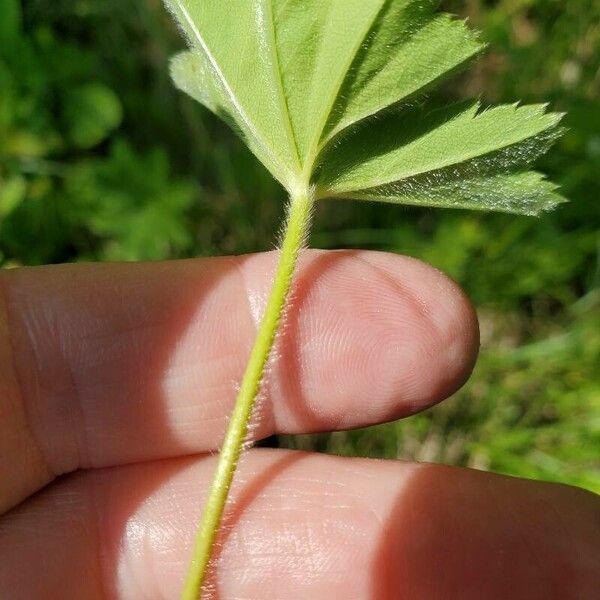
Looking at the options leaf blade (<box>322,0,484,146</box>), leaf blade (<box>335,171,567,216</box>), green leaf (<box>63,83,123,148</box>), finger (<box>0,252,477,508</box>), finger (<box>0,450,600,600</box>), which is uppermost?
leaf blade (<box>322,0,484,146</box>)

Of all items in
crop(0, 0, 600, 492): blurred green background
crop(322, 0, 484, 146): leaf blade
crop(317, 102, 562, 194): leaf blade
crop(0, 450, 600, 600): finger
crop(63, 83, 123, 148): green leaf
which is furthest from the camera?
crop(63, 83, 123, 148): green leaf

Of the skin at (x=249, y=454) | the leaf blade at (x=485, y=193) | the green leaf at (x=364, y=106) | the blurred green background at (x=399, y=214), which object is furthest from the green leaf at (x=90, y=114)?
the leaf blade at (x=485, y=193)

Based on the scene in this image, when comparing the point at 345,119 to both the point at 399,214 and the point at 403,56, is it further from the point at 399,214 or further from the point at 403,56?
the point at 399,214

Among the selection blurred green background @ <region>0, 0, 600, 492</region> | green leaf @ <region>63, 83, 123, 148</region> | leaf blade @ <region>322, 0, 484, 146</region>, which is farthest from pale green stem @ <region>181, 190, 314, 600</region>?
green leaf @ <region>63, 83, 123, 148</region>

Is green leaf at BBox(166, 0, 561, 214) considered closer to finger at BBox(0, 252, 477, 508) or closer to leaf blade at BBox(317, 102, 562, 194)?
leaf blade at BBox(317, 102, 562, 194)

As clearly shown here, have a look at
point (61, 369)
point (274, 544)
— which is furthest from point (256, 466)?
point (61, 369)

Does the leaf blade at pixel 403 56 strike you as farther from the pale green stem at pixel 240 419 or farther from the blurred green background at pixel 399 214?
the blurred green background at pixel 399 214

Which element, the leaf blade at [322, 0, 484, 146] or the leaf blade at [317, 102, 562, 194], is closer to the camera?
the leaf blade at [322, 0, 484, 146]

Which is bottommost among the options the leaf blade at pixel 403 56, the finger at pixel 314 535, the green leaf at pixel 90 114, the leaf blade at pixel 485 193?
the finger at pixel 314 535
